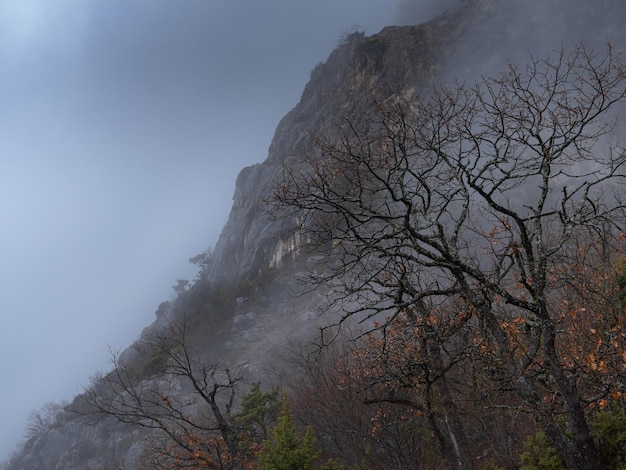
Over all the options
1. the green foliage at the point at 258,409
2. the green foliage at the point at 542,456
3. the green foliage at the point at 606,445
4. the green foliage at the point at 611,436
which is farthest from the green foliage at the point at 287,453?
the green foliage at the point at 258,409

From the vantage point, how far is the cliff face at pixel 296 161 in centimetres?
3819

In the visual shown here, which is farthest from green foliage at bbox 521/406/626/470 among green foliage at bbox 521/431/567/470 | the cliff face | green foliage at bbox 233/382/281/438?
the cliff face

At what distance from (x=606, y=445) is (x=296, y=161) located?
5692cm

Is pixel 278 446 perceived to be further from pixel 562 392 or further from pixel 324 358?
pixel 324 358

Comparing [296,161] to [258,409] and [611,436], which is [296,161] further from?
[611,436]

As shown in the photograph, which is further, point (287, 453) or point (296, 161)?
point (296, 161)

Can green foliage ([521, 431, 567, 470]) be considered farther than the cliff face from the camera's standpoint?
No

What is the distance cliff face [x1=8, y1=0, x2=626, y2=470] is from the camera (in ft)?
125

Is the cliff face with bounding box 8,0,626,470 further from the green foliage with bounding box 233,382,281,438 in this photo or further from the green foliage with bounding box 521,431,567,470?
the green foliage with bounding box 521,431,567,470

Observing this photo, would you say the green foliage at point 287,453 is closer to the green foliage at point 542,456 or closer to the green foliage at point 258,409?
the green foliage at point 542,456

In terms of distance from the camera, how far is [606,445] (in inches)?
228

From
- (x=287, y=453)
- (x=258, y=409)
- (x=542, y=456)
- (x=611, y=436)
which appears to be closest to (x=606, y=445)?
(x=611, y=436)

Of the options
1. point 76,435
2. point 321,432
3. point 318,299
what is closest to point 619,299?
point 321,432

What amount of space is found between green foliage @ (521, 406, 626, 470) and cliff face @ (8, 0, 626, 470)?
77.9 ft
